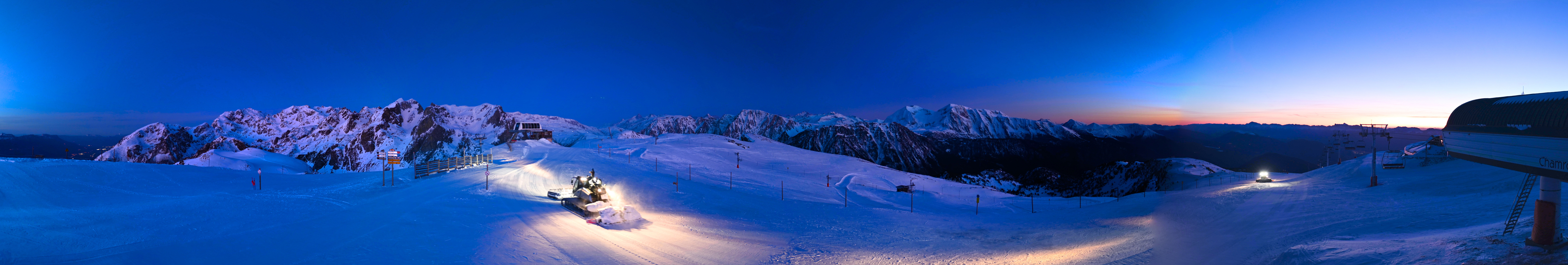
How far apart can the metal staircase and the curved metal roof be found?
136 centimetres

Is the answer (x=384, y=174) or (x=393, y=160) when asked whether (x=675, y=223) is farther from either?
(x=393, y=160)

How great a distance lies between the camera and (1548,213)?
924cm

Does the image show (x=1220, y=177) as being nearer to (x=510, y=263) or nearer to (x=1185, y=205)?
(x=1185, y=205)

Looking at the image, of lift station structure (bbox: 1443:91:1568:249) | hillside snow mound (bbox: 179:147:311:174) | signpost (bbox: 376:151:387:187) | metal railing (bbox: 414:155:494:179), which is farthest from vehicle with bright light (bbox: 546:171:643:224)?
hillside snow mound (bbox: 179:147:311:174)

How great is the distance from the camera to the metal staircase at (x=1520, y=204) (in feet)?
32.3

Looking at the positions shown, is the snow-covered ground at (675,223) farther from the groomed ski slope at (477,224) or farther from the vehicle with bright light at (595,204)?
the vehicle with bright light at (595,204)

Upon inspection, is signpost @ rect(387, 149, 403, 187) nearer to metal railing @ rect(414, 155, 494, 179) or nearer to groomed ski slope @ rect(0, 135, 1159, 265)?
groomed ski slope @ rect(0, 135, 1159, 265)

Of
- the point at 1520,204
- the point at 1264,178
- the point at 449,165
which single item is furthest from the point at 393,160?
the point at 1264,178

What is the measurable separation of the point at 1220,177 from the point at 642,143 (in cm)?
8674

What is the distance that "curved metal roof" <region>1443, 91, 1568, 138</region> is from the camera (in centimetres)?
820

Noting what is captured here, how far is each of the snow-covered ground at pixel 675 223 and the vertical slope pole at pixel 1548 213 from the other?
1.35ft

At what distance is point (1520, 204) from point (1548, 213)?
7.66 ft

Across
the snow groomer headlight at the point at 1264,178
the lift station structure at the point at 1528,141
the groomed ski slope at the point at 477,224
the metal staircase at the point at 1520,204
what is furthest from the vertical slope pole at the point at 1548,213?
the snow groomer headlight at the point at 1264,178

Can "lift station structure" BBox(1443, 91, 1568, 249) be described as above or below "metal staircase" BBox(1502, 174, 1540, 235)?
above
